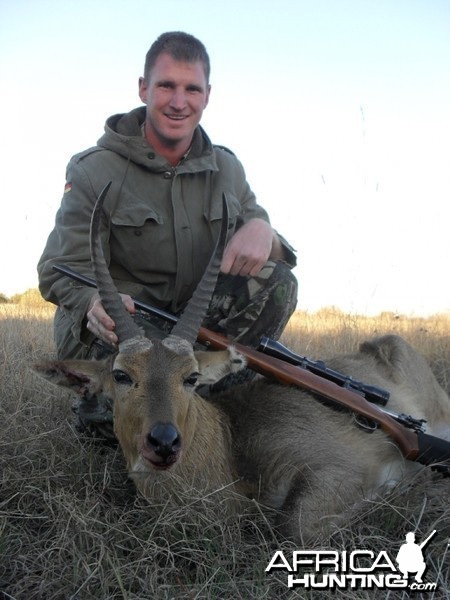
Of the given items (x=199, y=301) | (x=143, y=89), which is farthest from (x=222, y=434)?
(x=143, y=89)

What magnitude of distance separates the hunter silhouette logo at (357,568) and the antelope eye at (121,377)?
1386mm

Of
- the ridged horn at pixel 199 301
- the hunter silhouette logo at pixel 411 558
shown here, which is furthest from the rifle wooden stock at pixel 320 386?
the hunter silhouette logo at pixel 411 558

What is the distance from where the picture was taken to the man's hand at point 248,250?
5367mm

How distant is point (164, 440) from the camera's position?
12.3ft

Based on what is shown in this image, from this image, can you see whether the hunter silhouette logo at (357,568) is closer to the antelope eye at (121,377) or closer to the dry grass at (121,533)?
the dry grass at (121,533)

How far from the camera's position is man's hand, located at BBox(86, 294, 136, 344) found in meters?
4.41

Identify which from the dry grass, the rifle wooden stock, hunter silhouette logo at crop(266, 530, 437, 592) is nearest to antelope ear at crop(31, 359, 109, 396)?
the dry grass

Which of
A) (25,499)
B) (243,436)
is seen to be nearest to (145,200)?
(243,436)

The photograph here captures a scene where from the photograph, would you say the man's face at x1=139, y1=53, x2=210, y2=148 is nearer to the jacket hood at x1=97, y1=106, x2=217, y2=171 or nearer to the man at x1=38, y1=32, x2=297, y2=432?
the man at x1=38, y1=32, x2=297, y2=432

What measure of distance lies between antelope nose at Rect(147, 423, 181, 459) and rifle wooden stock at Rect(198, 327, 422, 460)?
49.6 inches

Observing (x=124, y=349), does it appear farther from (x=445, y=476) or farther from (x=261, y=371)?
(x=445, y=476)

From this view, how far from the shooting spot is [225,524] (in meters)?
3.94

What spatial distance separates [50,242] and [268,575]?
10.8 feet

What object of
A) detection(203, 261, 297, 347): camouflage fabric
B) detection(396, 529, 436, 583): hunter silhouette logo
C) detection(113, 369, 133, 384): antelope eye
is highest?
detection(203, 261, 297, 347): camouflage fabric
